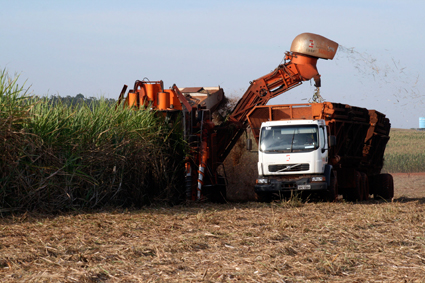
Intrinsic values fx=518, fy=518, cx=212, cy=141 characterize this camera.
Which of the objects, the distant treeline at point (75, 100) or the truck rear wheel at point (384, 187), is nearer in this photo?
the distant treeline at point (75, 100)

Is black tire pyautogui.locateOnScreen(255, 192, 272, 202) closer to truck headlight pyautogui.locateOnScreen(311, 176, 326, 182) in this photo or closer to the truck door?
truck headlight pyautogui.locateOnScreen(311, 176, 326, 182)

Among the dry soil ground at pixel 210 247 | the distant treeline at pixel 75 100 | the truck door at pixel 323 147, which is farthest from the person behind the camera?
the truck door at pixel 323 147

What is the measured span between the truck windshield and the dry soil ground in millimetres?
3743

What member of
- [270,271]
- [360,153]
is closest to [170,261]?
[270,271]

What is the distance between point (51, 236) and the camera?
799cm

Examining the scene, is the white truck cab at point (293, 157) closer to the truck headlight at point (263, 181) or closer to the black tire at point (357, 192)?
the truck headlight at point (263, 181)

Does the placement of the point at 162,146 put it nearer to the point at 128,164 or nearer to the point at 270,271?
the point at 128,164

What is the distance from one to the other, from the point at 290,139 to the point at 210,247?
317 inches

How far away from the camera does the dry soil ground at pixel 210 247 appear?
575cm

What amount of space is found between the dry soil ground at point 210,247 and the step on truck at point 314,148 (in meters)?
3.38

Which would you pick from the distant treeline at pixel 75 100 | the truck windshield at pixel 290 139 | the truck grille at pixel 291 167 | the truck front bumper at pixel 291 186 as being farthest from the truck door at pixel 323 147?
the distant treeline at pixel 75 100

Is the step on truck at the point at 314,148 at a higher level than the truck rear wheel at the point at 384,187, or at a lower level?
higher

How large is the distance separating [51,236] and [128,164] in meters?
5.10

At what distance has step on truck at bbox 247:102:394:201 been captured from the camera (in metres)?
14.7
